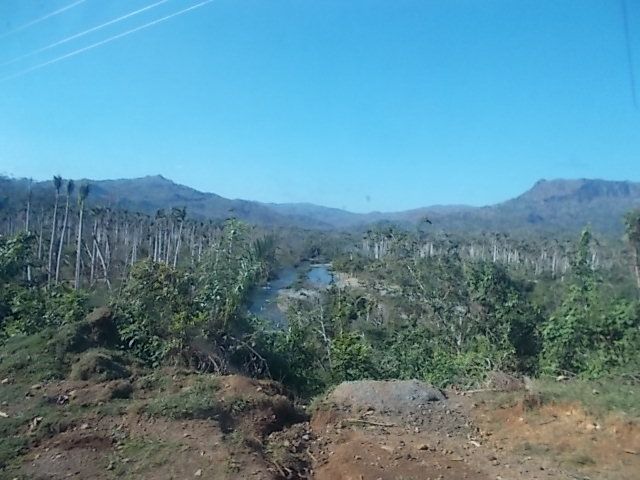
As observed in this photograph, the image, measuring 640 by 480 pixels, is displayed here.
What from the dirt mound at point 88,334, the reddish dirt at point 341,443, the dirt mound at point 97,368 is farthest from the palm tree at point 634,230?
the dirt mound at point 97,368

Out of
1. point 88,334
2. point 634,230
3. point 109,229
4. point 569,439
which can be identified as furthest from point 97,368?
point 109,229

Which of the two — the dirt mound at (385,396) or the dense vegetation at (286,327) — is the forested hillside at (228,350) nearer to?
the dense vegetation at (286,327)

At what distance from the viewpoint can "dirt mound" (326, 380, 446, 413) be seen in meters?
7.78

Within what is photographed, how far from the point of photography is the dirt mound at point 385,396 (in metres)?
7.78

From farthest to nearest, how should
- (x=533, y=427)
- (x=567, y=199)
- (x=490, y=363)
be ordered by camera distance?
(x=567, y=199), (x=490, y=363), (x=533, y=427)

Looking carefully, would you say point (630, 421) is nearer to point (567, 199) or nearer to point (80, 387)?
point (80, 387)

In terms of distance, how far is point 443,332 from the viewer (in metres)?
22.5

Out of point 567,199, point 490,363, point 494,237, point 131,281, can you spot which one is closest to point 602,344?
point 490,363

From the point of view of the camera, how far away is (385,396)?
7.98 meters

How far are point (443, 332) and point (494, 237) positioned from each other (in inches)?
2207

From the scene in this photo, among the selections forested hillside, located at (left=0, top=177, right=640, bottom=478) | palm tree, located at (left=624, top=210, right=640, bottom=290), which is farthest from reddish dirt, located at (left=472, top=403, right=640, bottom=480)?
palm tree, located at (left=624, top=210, right=640, bottom=290)

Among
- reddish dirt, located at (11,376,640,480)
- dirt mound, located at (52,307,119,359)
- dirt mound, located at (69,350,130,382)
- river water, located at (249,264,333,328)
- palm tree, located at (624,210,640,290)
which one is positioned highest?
palm tree, located at (624,210,640,290)

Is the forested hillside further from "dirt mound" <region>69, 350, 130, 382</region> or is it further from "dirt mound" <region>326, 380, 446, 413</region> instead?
"dirt mound" <region>326, 380, 446, 413</region>

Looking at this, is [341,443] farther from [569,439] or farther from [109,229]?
[109,229]
